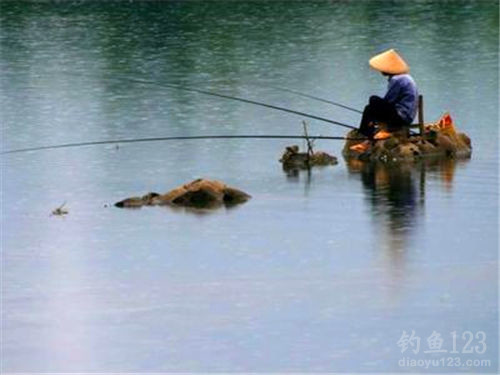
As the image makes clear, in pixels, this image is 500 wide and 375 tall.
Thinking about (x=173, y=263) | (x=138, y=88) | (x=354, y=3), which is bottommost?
(x=354, y=3)

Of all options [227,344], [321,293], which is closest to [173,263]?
[321,293]

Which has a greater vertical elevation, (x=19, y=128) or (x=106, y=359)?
(x=106, y=359)

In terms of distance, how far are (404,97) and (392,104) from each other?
0.14 metres

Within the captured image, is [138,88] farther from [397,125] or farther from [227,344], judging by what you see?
[227,344]

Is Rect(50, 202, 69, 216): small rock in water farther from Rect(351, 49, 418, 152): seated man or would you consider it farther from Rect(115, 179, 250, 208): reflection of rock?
Rect(351, 49, 418, 152): seated man

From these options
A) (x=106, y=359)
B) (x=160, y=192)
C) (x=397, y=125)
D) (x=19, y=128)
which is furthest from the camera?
(x=19, y=128)

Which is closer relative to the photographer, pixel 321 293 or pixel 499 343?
pixel 499 343

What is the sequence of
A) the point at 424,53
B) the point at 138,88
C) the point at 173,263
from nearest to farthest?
the point at 173,263
the point at 138,88
the point at 424,53

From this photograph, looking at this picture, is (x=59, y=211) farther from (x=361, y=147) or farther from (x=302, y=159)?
(x=361, y=147)

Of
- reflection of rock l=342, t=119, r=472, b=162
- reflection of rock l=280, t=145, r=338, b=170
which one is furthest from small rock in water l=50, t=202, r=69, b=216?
reflection of rock l=342, t=119, r=472, b=162

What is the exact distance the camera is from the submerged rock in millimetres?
21703

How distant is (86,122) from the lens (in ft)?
81.5

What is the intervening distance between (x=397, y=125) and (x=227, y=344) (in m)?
7.66

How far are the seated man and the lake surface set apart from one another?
48 cm
